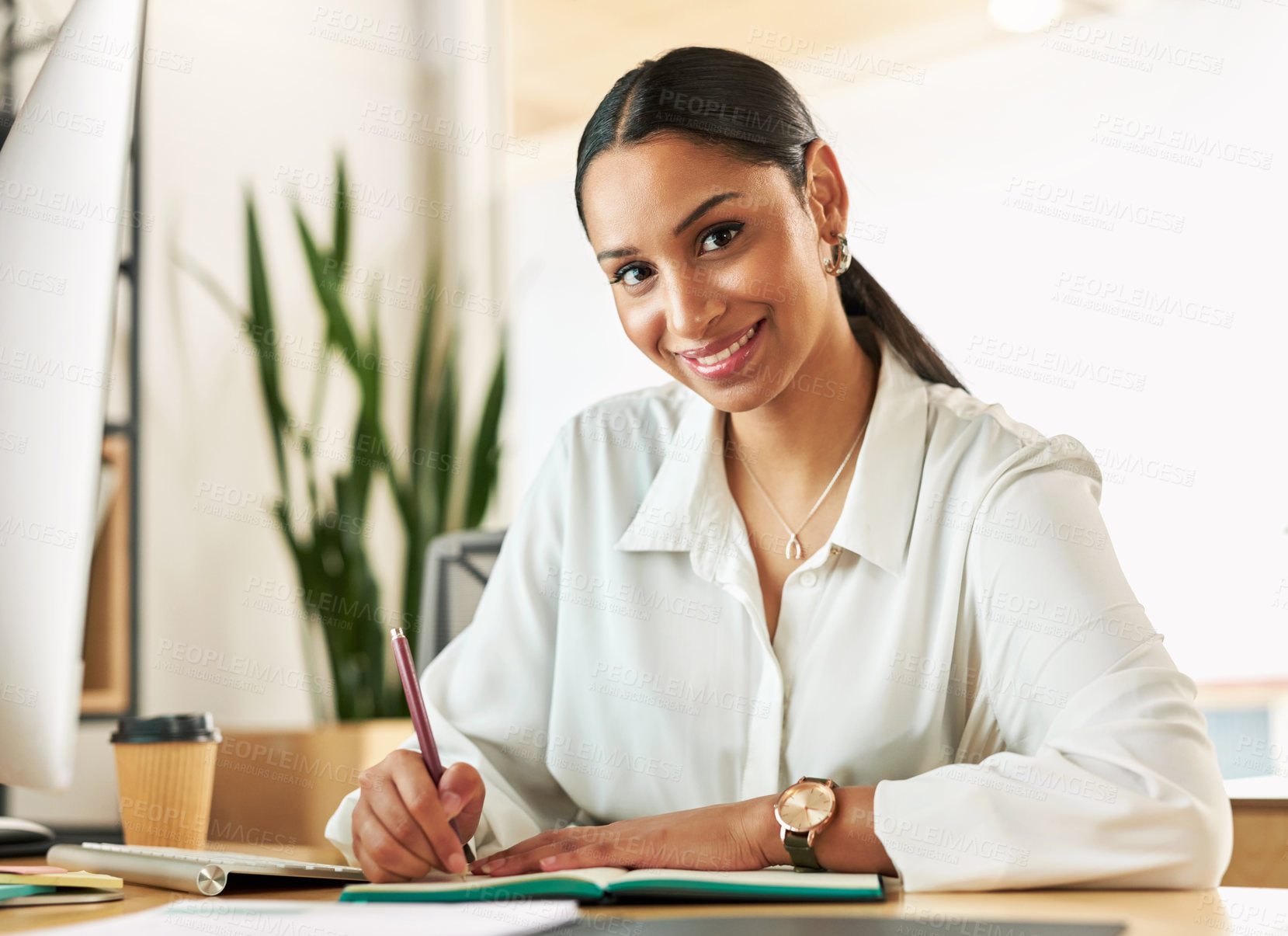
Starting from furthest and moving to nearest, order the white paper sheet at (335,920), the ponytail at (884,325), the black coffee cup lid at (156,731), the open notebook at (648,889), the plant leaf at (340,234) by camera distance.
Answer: the plant leaf at (340,234)
the ponytail at (884,325)
the black coffee cup lid at (156,731)
the open notebook at (648,889)
the white paper sheet at (335,920)

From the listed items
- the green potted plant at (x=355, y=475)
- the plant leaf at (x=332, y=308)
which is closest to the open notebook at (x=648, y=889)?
the green potted plant at (x=355, y=475)

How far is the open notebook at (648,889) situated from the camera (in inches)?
27.5

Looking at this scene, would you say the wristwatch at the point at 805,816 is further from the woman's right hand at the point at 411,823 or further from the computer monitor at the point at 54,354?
the computer monitor at the point at 54,354

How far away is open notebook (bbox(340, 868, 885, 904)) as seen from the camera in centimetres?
70

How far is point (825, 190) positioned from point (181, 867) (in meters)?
0.86

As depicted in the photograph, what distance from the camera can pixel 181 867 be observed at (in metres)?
0.79

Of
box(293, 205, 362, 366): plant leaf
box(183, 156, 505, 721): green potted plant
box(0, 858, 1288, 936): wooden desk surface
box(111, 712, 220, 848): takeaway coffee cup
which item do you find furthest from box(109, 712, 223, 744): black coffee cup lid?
box(293, 205, 362, 366): plant leaf

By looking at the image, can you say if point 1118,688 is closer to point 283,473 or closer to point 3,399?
point 3,399

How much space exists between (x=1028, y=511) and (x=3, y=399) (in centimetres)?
81

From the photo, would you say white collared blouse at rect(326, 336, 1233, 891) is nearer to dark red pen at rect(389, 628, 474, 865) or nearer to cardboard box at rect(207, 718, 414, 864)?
dark red pen at rect(389, 628, 474, 865)

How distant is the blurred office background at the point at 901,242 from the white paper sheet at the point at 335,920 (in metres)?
1.85

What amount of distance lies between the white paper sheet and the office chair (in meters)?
0.85

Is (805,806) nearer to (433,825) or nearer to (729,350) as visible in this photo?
(433,825)

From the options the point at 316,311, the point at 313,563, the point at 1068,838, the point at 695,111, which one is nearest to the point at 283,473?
the point at 313,563
